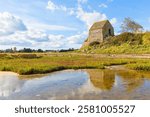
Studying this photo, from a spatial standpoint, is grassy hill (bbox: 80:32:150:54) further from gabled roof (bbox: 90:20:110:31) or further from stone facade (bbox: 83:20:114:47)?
gabled roof (bbox: 90:20:110:31)

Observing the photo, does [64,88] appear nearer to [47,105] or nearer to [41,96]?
[41,96]

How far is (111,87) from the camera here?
1955 centimetres

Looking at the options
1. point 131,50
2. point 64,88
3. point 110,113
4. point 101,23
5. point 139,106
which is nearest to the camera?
point 110,113

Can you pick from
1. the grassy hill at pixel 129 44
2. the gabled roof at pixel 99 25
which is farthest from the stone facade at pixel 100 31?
the grassy hill at pixel 129 44

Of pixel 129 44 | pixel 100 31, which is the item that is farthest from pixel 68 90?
pixel 100 31

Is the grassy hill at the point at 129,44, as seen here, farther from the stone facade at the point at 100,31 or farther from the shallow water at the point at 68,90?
the shallow water at the point at 68,90

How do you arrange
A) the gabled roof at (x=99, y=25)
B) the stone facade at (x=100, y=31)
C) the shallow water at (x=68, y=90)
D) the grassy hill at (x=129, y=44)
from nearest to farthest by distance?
the shallow water at (x=68, y=90) < the grassy hill at (x=129, y=44) < the stone facade at (x=100, y=31) < the gabled roof at (x=99, y=25)

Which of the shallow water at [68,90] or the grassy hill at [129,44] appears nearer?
the shallow water at [68,90]

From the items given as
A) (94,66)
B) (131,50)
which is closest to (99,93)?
(94,66)

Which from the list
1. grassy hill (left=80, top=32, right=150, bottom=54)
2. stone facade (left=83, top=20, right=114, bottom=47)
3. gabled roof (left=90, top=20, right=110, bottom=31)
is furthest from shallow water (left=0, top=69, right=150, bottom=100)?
gabled roof (left=90, top=20, right=110, bottom=31)

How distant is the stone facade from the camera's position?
8919 cm

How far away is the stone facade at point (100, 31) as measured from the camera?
89.2m

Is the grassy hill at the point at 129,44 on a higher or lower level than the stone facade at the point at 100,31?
lower

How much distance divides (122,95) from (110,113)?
5122 mm
